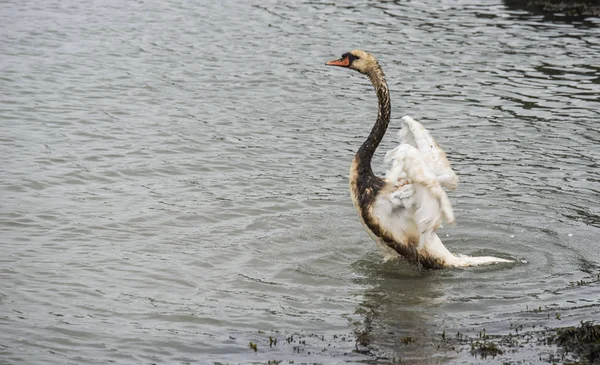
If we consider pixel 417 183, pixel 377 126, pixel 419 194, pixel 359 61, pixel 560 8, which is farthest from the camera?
pixel 560 8

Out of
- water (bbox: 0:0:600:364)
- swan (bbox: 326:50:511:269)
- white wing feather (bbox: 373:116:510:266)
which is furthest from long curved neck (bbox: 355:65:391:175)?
water (bbox: 0:0:600:364)

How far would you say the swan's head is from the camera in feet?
37.2

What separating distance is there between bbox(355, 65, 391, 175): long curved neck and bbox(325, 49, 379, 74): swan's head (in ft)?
0.20

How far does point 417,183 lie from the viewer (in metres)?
9.92

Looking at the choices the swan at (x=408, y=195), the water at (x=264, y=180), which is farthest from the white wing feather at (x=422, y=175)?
the water at (x=264, y=180)

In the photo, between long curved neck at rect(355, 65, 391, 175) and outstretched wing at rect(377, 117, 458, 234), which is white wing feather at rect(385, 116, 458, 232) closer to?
outstretched wing at rect(377, 117, 458, 234)

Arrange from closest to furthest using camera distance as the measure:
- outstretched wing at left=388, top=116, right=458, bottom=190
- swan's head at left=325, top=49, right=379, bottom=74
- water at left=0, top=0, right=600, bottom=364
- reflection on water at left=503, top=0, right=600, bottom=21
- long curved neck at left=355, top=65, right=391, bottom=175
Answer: water at left=0, top=0, right=600, bottom=364
outstretched wing at left=388, top=116, right=458, bottom=190
long curved neck at left=355, top=65, right=391, bottom=175
swan's head at left=325, top=49, right=379, bottom=74
reflection on water at left=503, top=0, right=600, bottom=21

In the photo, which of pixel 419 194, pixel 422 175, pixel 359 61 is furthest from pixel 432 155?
pixel 359 61

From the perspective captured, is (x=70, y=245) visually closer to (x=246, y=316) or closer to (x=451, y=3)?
(x=246, y=316)

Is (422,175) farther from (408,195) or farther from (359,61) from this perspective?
(359,61)

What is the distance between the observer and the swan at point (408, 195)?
9836mm

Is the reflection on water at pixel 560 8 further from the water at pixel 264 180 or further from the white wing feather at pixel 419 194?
the white wing feather at pixel 419 194

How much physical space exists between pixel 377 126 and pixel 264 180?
10.0ft

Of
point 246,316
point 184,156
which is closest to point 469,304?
point 246,316
